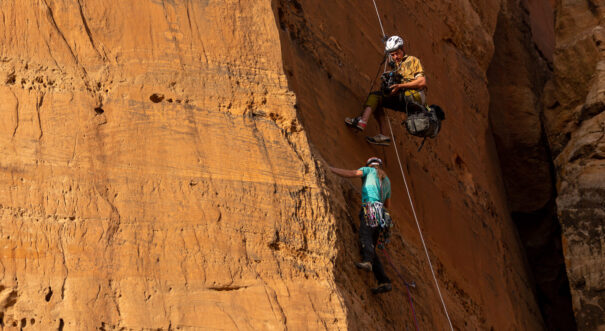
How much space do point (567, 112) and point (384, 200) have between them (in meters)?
8.25

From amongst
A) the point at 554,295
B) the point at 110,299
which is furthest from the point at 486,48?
the point at 110,299

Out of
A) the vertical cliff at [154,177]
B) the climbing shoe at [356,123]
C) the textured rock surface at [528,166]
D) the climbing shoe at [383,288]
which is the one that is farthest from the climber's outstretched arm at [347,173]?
the textured rock surface at [528,166]

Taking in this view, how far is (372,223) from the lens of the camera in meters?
8.27

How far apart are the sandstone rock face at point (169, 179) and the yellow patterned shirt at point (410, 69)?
1.33 meters

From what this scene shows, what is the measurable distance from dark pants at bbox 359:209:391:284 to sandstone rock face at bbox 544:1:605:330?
632cm

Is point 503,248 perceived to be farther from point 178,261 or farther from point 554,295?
point 178,261

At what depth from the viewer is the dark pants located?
27.0ft

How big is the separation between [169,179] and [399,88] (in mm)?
3602

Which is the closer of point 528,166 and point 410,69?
point 410,69

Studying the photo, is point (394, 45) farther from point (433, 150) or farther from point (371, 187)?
point (433, 150)

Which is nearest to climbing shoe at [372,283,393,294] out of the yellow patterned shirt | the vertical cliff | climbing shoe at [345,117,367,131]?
the vertical cliff

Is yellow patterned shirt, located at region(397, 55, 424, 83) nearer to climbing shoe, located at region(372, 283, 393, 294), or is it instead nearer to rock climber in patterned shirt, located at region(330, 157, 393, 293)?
rock climber in patterned shirt, located at region(330, 157, 393, 293)

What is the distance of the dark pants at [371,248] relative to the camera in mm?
8234

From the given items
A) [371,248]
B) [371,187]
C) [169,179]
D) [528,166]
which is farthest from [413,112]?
[528,166]
